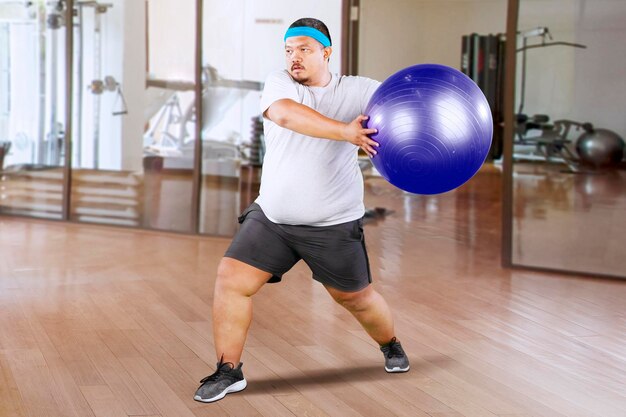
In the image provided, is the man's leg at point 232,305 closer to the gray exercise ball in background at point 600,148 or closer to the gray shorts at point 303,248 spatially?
the gray shorts at point 303,248

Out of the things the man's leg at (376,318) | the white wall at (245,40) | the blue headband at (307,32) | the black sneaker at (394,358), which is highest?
the white wall at (245,40)

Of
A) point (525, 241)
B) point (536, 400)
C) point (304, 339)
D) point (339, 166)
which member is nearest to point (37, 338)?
point (304, 339)

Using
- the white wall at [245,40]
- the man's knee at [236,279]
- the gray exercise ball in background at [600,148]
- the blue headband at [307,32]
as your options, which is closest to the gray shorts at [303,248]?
the man's knee at [236,279]

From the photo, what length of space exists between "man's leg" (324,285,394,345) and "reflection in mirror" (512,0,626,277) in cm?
254

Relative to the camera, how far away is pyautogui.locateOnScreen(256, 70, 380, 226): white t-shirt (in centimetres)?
326

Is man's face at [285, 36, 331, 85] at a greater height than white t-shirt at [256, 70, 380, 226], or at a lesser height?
greater

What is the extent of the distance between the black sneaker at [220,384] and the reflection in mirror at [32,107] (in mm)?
4676

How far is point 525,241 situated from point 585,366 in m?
2.20

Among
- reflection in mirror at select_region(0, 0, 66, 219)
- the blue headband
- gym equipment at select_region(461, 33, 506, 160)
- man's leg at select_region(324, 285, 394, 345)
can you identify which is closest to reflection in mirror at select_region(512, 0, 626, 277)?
man's leg at select_region(324, 285, 394, 345)

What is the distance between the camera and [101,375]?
3.48 meters

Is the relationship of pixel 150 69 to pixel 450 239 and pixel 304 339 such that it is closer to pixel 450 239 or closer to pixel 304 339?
pixel 450 239

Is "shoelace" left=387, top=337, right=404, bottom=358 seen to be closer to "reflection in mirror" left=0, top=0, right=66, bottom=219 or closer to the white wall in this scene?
the white wall

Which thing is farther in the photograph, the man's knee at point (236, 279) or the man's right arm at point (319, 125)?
the man's knee at point (236, 279)

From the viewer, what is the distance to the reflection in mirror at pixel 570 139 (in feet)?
18.3
